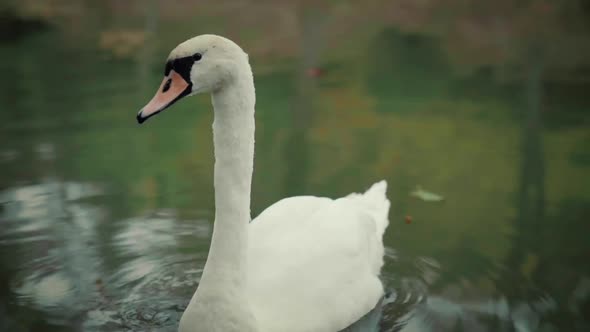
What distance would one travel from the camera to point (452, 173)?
244 inches

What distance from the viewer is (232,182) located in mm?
3090

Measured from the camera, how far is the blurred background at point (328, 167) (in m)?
4.05

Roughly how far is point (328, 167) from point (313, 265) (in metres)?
2.77

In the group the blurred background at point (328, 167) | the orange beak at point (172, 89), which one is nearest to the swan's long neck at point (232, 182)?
the orange beak at point (172, 89)

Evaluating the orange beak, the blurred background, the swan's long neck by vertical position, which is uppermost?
the orange beak

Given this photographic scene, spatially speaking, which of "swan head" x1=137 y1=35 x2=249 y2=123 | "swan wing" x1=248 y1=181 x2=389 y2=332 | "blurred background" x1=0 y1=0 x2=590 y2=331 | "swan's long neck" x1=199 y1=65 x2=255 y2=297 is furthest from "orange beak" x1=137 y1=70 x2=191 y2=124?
"blurred background" x1=0 y1=0 x2=590 y2=331

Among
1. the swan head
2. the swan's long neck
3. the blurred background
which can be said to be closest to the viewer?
the swan head

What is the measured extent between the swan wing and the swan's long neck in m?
0.22

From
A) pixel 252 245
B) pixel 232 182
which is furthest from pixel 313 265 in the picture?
pixel 232 182

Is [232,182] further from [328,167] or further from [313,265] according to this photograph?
[328,167]

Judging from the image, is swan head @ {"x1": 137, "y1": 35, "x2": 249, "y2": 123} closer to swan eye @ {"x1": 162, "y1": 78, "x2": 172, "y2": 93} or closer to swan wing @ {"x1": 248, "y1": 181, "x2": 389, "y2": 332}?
swan eye @ {"x1": 162, "y1": 78, "x2": 172, "y2": 93}

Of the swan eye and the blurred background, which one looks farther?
the blurred background

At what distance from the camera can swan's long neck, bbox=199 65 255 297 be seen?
2994mm

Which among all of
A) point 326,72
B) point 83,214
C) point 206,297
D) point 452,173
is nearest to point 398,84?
point 326,72
